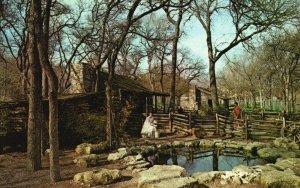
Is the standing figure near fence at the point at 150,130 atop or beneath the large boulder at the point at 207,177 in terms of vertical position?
atop

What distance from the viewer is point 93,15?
23.8 m

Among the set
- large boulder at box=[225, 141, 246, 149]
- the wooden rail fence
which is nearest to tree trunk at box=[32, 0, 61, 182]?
large boulder at box=[225, 141, 246, 149]

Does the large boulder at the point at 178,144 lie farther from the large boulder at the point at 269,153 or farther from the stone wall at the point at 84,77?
the stone wall at the point at 84,77

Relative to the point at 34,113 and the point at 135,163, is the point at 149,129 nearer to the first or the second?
the point at 135,163

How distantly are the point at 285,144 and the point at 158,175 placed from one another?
9.48m

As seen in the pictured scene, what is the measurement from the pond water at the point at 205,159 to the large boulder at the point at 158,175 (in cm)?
342

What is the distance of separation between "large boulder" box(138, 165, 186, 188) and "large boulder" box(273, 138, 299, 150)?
8557 mm

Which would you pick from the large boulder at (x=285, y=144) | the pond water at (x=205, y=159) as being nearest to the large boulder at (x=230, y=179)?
the pond water at (x=205, y=159)

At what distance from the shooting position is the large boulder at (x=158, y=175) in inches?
304

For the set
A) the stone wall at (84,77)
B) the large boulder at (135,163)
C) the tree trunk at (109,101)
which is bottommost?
the large boulder at (135,163)

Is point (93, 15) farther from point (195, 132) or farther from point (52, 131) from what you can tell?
point (52, 131)

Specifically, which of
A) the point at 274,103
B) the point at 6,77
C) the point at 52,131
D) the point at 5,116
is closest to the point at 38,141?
the point at 52,131

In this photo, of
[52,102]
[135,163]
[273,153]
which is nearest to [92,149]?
[135,163]

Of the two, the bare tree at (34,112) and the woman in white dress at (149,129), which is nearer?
the bare tree at (34,112)
